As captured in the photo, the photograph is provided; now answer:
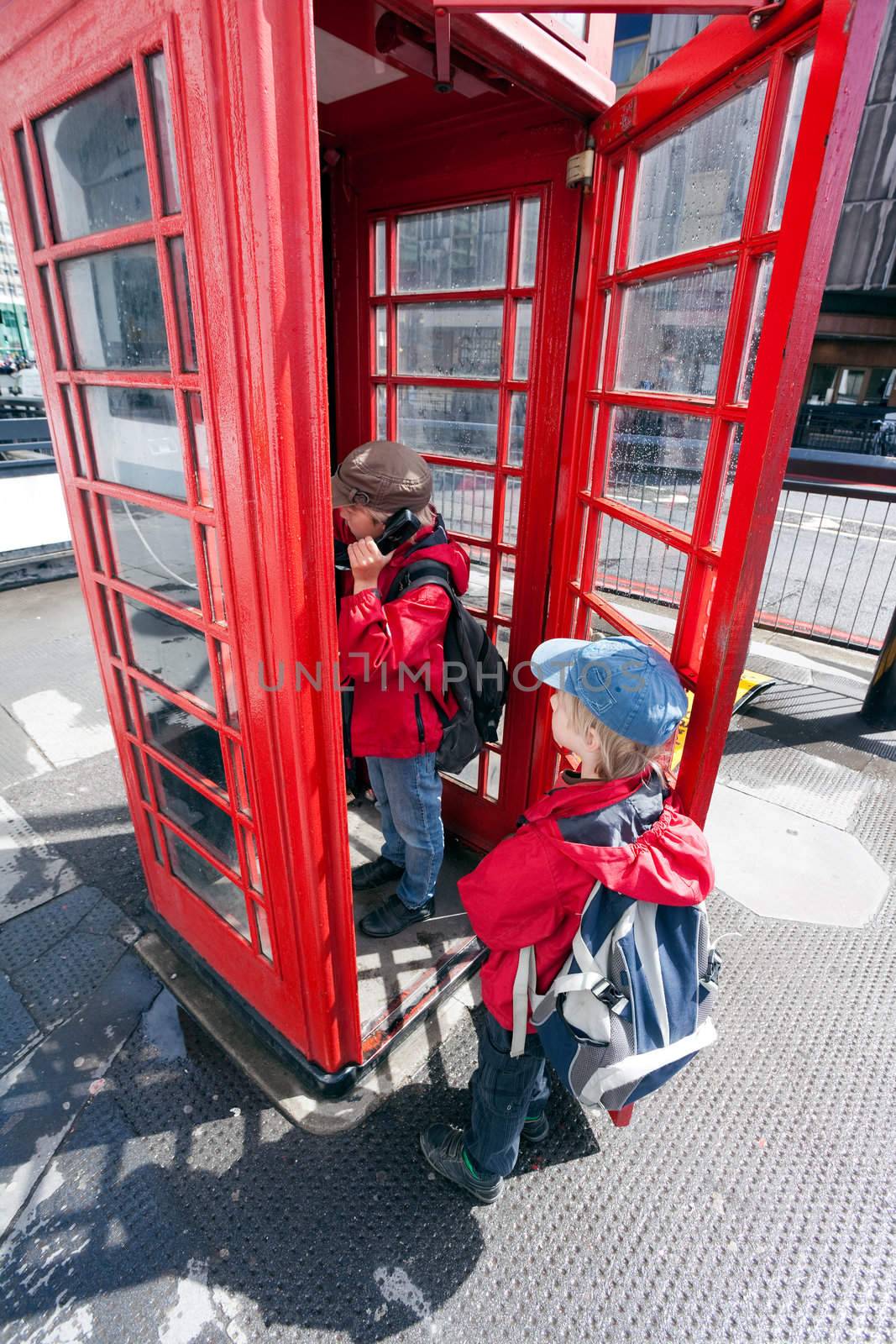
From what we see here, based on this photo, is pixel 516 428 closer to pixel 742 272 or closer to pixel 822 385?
pixel 742 272

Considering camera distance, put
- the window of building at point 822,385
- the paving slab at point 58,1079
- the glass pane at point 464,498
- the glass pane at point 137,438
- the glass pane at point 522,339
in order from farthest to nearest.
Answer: the window of building at point 822,385
the glass pane at point 464,498
the glass pane at point 522,339
the paving slab at point 58,1079
the glass pane at point 137,438

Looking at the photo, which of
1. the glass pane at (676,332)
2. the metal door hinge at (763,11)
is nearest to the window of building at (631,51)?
the glass pane at (676,332)

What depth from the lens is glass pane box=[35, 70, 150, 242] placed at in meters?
1.49

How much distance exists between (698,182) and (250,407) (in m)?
1.13

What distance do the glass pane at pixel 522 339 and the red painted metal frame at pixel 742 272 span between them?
384mm

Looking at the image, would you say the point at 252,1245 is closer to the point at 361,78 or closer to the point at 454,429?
the point at 454,429

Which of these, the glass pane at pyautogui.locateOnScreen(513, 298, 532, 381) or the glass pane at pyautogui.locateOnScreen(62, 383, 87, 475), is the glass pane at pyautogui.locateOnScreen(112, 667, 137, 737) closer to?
the glass pane at pyautogui.locateOnScreen(62, 383, 87, 475)

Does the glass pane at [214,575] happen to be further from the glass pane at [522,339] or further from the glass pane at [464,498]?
the glass pane at [522,339]

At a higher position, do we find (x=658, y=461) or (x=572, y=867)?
(x=658, y=461)

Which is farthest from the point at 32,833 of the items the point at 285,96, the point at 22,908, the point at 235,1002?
the point at 285,96

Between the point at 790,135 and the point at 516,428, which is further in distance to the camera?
the point at 516,428

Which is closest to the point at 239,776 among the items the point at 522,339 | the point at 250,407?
the point at 250,407

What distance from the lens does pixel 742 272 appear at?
4.55 ft

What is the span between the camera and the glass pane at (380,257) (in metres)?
2.70
